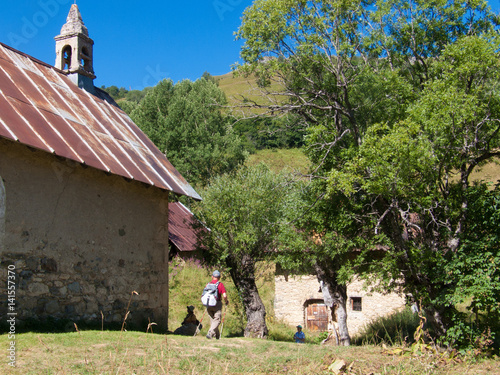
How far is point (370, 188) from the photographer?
400 inches

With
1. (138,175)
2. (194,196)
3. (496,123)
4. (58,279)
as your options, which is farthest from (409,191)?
(58,279)

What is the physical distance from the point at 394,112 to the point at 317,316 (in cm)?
1153

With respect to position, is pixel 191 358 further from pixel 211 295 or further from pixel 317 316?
pixel 317 316

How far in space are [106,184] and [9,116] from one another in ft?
9.01

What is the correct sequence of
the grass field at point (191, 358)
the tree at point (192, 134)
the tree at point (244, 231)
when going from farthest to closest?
the tree at point (192, 134)
the tree at point (244, 231)
the grass field at point (191, 358)

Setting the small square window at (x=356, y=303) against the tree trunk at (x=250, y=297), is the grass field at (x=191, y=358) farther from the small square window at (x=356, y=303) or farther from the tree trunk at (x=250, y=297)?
the small square window at (x=356, y=303)

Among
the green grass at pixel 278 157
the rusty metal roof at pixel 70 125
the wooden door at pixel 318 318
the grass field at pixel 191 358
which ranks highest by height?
the green grass at pixel 278 157

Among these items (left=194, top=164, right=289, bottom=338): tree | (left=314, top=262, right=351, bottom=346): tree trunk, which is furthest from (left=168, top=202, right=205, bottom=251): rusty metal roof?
(left=314, top=262, right=351, bottom=346): tree trunk

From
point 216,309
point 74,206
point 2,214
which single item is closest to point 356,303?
point 216,309

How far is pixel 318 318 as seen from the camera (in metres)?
20.4

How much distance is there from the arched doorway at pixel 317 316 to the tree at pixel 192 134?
12.0 m

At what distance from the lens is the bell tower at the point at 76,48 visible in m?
13.9

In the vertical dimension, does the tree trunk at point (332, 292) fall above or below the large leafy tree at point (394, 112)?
below

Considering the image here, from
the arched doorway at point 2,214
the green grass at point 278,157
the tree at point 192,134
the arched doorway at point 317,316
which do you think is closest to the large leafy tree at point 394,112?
the arched doorway at point 2,214
